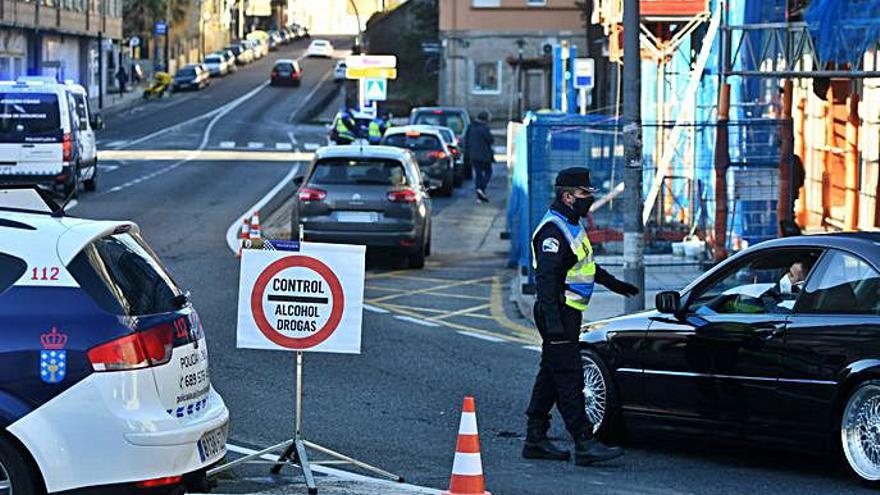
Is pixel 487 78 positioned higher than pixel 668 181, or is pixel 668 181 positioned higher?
pixel 487 78

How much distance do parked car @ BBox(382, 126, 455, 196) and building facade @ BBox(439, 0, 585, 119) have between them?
32.8 m

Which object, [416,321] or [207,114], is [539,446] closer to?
[416,321]

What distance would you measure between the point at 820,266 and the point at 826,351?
585mm

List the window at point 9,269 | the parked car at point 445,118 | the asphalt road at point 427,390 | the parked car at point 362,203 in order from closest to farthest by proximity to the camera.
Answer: the window at point 9,269, the asphalt road at point 427,390, the parked car at point 362,203, the parked car at point 445,118

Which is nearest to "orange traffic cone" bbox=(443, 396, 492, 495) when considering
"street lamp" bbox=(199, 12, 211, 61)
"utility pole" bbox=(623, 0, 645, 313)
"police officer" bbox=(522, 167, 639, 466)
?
"police officer" bbox=(522, 167, 639, 466)

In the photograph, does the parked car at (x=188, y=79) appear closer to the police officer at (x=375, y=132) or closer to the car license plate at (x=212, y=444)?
the police officer at (x=375, y=132)

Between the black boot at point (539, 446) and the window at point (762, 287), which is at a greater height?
the window at point (762, 287)

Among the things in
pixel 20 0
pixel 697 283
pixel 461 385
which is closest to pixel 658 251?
pixel 461 385

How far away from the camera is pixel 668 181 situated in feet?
69.9

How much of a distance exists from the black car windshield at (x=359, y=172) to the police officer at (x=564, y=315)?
12.0m

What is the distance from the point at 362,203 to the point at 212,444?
46.0 feet

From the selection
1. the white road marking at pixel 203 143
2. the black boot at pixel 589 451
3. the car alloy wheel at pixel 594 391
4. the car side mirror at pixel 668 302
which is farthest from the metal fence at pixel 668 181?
the white road marking at pixel 203 143

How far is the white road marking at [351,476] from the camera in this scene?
9070 mm

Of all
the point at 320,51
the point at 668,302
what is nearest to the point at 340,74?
the point at 320,51
